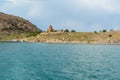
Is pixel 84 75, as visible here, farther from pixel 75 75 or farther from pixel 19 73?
pixel 19 73

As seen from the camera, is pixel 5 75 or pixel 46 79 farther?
pixel 5 75

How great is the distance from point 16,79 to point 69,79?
30.6 ft

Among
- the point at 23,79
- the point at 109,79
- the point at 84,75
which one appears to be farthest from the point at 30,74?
the point at 109,79

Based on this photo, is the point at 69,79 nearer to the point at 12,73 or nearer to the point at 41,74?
the point at 41,74

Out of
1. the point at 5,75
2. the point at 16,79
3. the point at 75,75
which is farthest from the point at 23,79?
the point at 75,75

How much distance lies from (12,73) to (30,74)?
3.89 meters

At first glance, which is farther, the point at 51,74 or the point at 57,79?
the point at 51,74

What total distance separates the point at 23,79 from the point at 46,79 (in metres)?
4.02

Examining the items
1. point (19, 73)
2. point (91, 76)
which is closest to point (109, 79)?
point (91, 76)

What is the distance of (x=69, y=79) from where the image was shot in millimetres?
52469

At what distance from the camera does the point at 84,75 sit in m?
56.9

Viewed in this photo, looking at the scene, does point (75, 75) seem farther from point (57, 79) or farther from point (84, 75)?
point (57, 79)

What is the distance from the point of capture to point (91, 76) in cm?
5578

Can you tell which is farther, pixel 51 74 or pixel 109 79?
pixel 51 74
